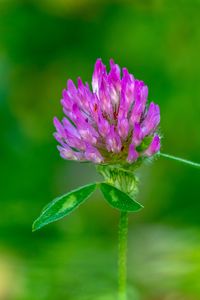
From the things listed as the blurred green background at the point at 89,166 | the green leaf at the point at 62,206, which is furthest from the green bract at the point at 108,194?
the blurred green background at the point at 89,166

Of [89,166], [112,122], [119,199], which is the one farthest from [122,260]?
[89,166]

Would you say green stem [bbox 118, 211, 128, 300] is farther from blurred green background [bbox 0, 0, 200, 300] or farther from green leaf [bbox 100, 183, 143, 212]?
blurred green background [bbox 0, 0, 200, 300]

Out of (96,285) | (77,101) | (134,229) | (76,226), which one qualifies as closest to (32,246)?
(76,226)

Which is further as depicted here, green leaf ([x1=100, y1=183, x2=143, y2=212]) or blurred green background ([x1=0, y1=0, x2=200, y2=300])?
blurred green background ([x1=0, y1=0, x2=200, y2=300])

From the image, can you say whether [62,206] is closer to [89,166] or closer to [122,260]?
[122,260]

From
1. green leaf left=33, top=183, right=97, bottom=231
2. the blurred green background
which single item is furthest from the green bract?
the blurred green background

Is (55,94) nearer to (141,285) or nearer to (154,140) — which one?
(141,285)

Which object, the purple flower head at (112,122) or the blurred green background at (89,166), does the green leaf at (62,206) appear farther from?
the blurred green background at (89,166)
